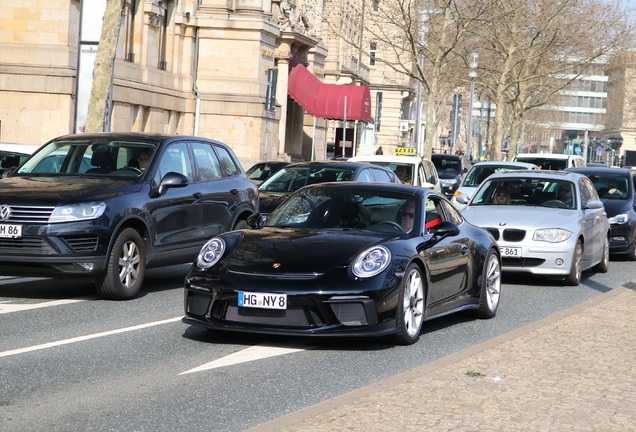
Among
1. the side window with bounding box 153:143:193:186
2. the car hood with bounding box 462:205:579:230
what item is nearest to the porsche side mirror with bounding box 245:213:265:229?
the side window with bounding box 153:143:193:186

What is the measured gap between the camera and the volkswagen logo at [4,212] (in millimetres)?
10305

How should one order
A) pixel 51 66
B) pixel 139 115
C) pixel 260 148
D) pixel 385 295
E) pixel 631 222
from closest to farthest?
1. pixel 385 295
2. pixel 631 222
3. pixel 51 66
4. pixel 139 115
5. pixel 260 148

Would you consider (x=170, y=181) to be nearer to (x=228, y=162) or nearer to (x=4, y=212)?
(x=4, y=212)

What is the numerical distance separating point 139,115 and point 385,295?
27541 mm

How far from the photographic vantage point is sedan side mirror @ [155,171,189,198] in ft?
37.2

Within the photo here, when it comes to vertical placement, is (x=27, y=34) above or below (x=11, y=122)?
above

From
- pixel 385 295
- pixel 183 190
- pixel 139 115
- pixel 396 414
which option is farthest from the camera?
pixel 139 115

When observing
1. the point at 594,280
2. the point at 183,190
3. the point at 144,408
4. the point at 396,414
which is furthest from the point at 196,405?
the point at 594,280

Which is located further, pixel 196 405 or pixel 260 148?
pixel 260 148

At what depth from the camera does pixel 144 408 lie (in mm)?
6133

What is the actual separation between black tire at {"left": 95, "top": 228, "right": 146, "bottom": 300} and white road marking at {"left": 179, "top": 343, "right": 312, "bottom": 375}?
2770mm

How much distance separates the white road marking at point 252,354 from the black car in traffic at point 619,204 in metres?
11.9

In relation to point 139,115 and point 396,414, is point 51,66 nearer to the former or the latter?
point 139,115

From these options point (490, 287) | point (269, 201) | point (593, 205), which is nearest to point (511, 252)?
point (593, 205)
